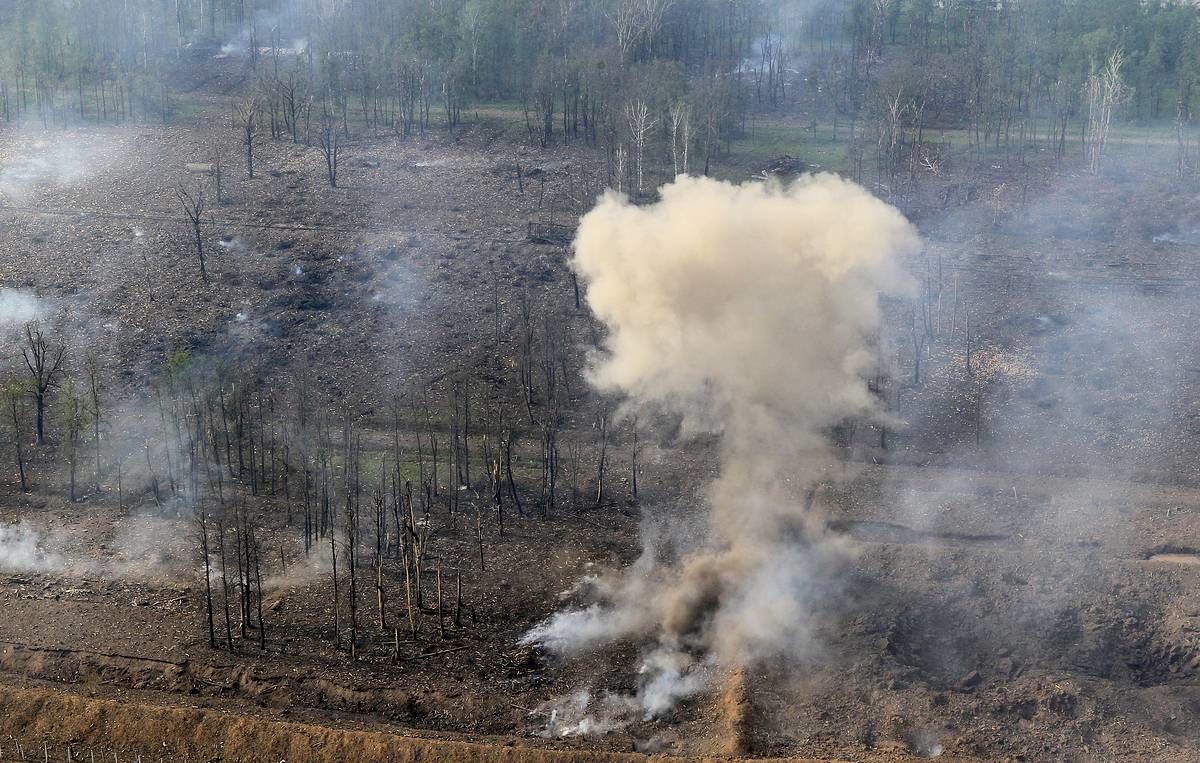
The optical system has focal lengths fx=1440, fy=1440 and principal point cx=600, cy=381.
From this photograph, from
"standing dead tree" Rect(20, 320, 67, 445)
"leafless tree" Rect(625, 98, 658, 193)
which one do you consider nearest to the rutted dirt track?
"standing dead tree" Rect(20, 320, 67, 445)

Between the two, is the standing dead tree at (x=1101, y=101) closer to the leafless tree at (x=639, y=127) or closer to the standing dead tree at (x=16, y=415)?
the leafless tree at (x=639, y=127)

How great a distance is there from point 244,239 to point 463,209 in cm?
1067

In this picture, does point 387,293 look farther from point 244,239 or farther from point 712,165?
point 712,165

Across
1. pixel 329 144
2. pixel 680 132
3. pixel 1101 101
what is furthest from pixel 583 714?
pixel 1101 101

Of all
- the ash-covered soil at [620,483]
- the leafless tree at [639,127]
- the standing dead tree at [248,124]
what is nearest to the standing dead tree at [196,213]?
the ash-covered soil at [620,483]

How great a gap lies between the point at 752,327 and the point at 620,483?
7115 mm

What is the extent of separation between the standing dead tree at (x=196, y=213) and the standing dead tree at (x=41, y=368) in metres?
7.67

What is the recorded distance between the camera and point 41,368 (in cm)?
5238

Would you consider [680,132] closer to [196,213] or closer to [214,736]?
[196,213]

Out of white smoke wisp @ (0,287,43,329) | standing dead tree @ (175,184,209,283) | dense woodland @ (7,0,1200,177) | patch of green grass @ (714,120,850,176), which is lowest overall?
white smoke wisp @ (0,287,43,329)

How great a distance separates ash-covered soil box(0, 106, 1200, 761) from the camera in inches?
1469

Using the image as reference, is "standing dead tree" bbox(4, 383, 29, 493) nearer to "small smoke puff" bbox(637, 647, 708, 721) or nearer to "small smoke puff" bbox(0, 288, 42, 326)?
"small smoke puff" bbox(0, 288, 42, 326)

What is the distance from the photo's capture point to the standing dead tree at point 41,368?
172ft

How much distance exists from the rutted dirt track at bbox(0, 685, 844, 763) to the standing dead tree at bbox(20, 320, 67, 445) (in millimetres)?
17570
